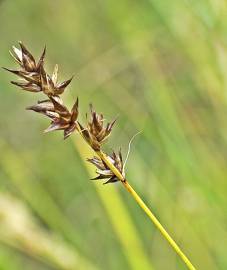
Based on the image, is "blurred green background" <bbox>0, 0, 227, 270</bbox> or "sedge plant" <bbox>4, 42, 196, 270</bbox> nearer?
"sedge plant" <bbox>4, 42, 196, 270</bbox>

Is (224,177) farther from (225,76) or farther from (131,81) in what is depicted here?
(131,81)

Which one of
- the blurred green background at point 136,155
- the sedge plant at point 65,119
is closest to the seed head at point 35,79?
the sedge plant at point 65,119

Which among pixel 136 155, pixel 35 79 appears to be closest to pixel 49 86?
pixel 35 79

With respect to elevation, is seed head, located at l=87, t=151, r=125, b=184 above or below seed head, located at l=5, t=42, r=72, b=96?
below

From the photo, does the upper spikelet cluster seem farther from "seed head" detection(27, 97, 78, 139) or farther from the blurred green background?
the blurred green background

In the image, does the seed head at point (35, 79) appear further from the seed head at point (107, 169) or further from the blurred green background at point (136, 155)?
the blurred green background at point (136, 155)

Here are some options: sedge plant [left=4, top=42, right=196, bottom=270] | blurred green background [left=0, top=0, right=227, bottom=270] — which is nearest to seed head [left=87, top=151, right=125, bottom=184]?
sedge plant [left=4, top=42, right=196, bottom=270]

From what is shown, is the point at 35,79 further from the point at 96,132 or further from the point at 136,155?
the point at 136,155

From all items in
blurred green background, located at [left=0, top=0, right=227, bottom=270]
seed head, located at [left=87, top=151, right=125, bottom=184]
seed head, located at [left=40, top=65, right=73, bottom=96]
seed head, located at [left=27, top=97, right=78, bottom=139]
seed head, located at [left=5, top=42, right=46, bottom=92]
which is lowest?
blurred green background, located at [left=0, top=0, right=227, bottom=270]
